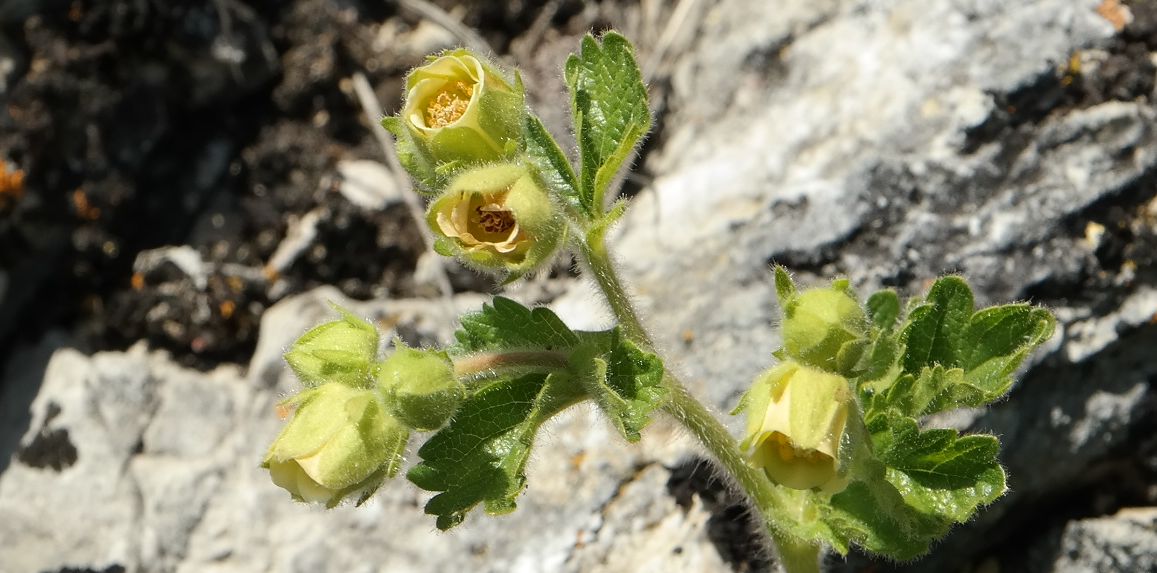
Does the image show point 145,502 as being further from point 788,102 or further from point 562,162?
point 788,102

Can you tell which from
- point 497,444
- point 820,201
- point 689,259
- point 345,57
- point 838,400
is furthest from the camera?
point 345,57

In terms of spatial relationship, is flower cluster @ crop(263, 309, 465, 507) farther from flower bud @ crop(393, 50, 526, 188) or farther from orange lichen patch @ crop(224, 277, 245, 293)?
orange lichen patch @ crop(224, 277, 245, 293)

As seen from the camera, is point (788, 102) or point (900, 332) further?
point (788, 102)

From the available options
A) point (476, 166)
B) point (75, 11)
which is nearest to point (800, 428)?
point (476, 166)

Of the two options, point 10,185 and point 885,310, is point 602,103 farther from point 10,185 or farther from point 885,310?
point 10,185

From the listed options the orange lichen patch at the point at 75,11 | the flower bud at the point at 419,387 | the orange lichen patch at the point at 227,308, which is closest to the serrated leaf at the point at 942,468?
the flower bud at the point at 419,387

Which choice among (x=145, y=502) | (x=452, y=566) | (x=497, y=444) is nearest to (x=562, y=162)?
(x=497, y=444)

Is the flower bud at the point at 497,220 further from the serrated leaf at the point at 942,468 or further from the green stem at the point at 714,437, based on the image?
the serrated leaf at the point at 942,468

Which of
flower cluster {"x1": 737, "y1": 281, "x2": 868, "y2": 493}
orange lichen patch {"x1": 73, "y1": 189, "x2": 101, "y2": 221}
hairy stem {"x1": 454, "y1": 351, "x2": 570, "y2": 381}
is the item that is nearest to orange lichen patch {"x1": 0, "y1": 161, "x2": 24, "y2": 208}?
orange lichen patch {"x1": 73, "y1": 189, "x2": 101, "y2": 221}
